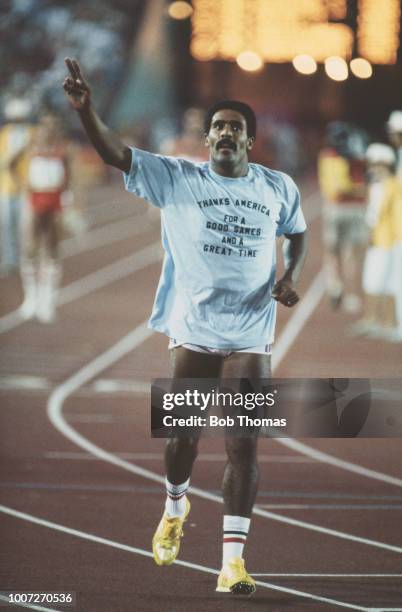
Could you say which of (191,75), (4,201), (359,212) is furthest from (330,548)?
(4,201)

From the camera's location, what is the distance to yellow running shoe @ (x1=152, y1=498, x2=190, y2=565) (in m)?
6.69

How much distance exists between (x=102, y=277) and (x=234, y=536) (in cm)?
1555

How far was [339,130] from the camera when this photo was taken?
18359mm

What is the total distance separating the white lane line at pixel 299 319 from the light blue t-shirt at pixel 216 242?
6.80m

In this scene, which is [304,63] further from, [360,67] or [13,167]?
[13,167]

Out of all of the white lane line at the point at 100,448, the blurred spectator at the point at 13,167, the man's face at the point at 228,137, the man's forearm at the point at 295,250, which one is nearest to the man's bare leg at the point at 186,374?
the man's forearm at the point at 295,250

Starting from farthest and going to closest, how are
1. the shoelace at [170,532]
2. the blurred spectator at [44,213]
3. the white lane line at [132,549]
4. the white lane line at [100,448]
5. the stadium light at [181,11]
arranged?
the blurred spectator at [44,213] → the stadium light at [181,11] → the white lane line at [100,448] → the shoelace at [170,532] → the white lane line at [132,549]

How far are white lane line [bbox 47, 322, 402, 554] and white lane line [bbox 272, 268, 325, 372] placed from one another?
1368 millimetres

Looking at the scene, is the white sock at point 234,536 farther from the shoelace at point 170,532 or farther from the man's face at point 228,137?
the man's face at point 228,137

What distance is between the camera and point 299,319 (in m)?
17.4

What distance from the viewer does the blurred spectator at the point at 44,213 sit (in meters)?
16.4

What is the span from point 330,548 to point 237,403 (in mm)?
1080

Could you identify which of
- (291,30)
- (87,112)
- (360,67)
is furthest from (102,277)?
(87,112)

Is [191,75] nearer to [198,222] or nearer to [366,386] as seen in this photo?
[366,386]
